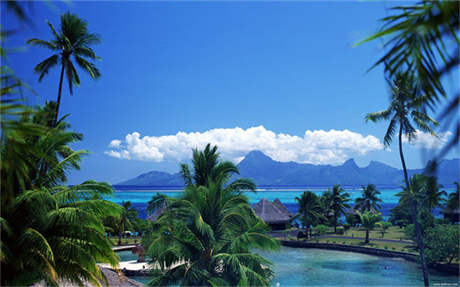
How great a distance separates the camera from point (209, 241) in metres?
8.98

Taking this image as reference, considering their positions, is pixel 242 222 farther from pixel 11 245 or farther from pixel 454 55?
pixel 454 55

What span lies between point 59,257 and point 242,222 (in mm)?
5233

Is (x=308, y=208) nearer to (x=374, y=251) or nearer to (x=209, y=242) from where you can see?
(x=374, y=251)

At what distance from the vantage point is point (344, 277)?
20.8 meters

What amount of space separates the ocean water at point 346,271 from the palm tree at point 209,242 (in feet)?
35.7

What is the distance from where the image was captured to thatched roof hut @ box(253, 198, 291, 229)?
131ft

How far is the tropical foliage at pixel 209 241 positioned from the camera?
27.7 feet

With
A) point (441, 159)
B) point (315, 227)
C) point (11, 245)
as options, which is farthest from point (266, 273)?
point (315, 227)

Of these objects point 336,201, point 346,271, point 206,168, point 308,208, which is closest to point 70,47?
point 206,168

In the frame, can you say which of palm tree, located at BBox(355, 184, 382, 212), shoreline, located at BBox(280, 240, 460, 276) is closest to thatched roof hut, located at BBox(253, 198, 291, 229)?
shoreline, located at BBox(280, 240, 460, 276)

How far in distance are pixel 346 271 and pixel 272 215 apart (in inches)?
717

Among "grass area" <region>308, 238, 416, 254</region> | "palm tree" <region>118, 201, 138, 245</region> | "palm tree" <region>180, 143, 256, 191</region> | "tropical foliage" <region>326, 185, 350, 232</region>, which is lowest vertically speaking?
"grass area" <region>308, 238, 416, 254</region>

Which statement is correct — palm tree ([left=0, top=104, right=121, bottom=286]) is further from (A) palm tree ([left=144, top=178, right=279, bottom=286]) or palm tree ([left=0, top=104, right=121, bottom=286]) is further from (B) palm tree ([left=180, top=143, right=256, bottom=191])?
(B) palm tree ([left=180, top=143, right=256, bottom=191])

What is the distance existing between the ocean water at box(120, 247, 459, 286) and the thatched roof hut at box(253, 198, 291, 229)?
11003 mm
